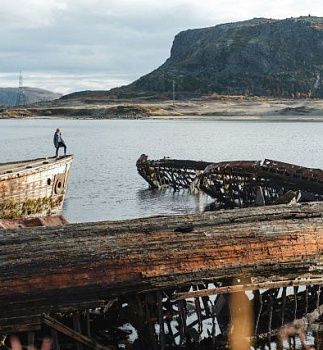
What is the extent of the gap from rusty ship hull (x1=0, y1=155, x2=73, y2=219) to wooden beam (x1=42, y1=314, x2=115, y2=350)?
20.1m

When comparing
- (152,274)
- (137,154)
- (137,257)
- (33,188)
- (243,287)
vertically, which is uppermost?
(137,257)

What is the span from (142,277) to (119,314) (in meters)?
2.24

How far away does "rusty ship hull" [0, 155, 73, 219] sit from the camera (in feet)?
109

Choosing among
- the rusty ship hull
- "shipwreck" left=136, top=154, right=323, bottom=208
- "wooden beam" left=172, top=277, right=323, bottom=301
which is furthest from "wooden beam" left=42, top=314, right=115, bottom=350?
the rusty ship hull

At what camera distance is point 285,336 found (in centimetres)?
1642

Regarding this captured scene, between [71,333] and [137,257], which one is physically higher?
[137,257]

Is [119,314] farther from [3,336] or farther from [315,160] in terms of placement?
[315,160]

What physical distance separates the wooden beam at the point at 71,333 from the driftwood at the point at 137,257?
0.66 ft

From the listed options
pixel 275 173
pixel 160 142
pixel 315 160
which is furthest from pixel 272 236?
pixel 160 142

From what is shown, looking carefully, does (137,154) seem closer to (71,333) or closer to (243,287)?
(243,287)

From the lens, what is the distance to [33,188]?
35688 mm

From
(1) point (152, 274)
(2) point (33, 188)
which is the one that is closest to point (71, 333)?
(1) point (152, 274)

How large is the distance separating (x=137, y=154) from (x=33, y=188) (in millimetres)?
52839

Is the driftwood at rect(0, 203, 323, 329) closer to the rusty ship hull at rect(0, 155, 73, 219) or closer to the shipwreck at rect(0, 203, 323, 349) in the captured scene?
the shipwreck at rect(0, 203, 323, 349)
